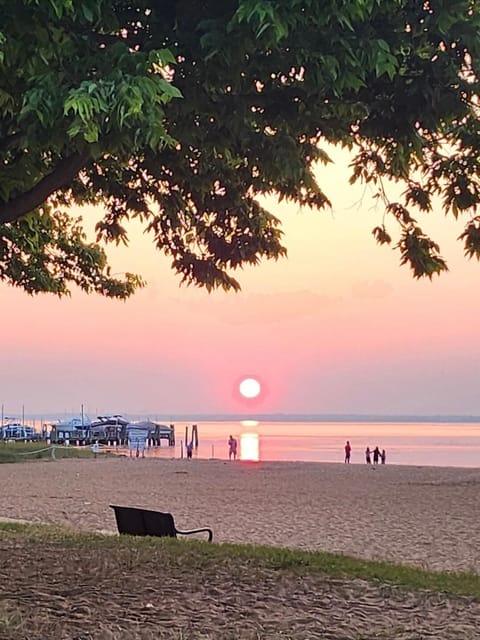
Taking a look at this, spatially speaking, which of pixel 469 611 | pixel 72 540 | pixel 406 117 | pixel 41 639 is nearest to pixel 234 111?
pixel 406 117

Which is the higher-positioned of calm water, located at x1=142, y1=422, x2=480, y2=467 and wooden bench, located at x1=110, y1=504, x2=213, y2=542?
wooden bench, located at x1=110, y1=504, x2=213, y2=542

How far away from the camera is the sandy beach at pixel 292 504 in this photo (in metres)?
13.7

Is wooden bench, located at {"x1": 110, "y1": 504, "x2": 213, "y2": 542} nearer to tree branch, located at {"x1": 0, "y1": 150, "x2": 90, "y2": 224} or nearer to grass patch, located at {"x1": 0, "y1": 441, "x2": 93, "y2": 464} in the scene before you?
tree branch, located at {"x1": 0, "y1": 150, "x2": 90, "y2": 224}

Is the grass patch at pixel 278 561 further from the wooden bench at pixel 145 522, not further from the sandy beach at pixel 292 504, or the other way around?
the sandy beach at pixel 292 504

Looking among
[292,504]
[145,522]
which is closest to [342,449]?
[292,504]

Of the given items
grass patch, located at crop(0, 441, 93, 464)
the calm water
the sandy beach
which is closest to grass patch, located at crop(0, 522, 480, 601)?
the sandy beach

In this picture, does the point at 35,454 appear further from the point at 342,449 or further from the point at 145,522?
the point at 342,449

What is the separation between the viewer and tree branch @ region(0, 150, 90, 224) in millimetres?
5066

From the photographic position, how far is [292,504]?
20609mm

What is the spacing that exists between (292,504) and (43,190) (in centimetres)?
1652

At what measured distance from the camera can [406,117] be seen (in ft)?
16.7

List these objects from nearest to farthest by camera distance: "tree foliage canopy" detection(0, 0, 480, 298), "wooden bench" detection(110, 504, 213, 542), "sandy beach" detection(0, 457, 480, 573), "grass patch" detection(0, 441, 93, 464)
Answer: "tree foliage canopy" detection(0, 0, 480, 298) < "wooden bench" detection(110, 504, 213, 542) < "sandy beach" detection(0, 457, 480, 573) < "grass patch" detection(0, 441, 93, 464)

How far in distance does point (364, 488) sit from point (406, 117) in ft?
72.8

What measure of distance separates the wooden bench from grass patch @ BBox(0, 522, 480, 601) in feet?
0.30
